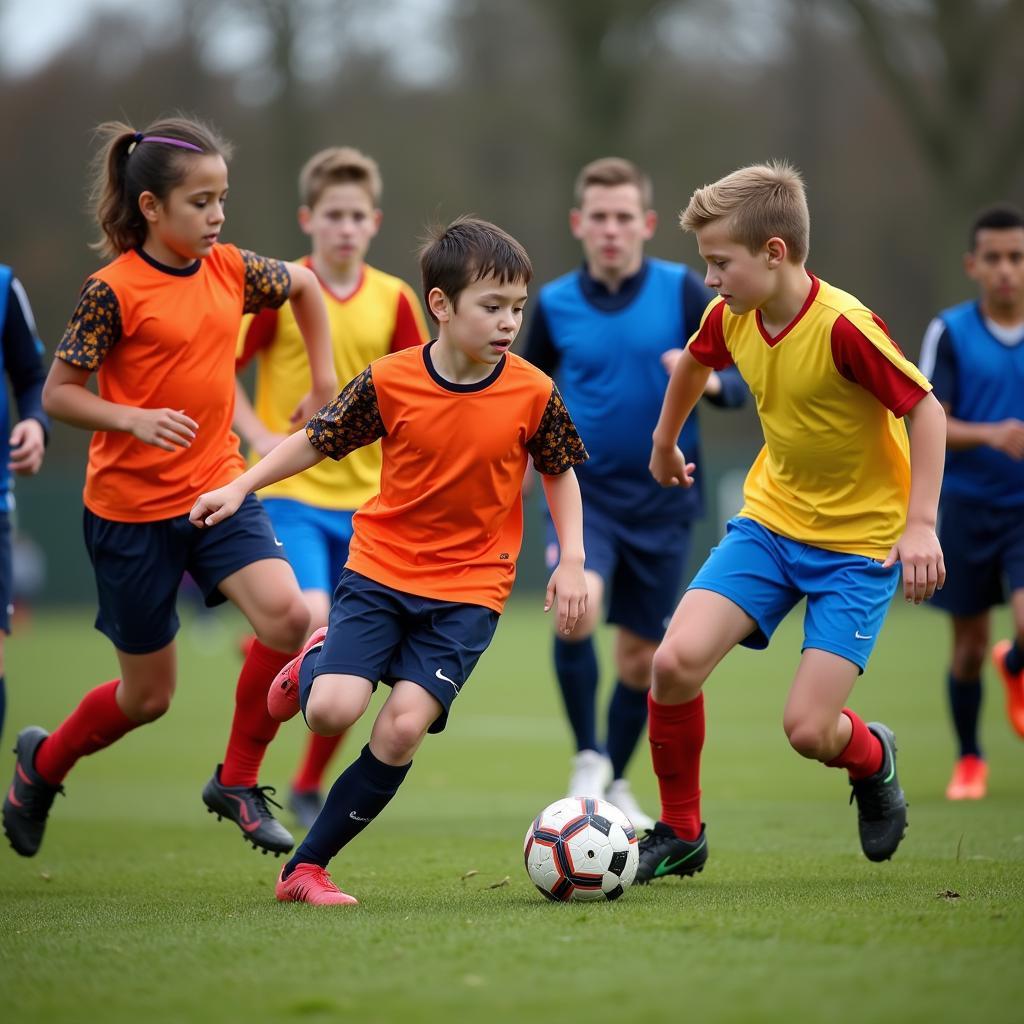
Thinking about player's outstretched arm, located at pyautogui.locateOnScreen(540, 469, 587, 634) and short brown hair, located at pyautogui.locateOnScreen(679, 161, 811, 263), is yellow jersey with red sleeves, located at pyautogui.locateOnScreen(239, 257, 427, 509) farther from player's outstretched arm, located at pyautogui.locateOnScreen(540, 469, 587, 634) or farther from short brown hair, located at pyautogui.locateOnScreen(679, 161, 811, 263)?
short brown hair, located at pyautogui.locateOnScreen(679, 161, 811, 263)

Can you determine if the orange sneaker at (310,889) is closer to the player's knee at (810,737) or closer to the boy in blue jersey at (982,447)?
the player's knee at (810,737)

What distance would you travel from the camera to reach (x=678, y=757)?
4859mm

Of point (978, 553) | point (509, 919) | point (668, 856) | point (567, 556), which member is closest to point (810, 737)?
point (668, 856)

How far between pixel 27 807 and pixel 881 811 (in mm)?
2975

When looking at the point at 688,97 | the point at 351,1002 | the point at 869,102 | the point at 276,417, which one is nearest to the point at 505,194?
the point at 688,97

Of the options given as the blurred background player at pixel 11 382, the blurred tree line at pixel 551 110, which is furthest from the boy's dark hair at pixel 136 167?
the blurred tree line at pixel 551 110

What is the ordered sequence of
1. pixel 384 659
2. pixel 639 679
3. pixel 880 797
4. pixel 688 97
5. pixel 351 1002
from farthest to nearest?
pixel 688 97
pixel 639 679
pixel 880 797
pixel 384 659
pixel 351 1002

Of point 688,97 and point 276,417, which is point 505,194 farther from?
point 276,417

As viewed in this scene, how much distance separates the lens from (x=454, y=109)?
2723cm

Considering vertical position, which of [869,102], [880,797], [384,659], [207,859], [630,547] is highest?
[869,102]

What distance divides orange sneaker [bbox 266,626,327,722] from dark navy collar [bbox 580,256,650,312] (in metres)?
2.49

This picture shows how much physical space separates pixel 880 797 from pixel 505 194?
24.9 m

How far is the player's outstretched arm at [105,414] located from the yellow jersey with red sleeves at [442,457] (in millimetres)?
450

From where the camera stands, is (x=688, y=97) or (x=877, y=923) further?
(x=688, y=97)
